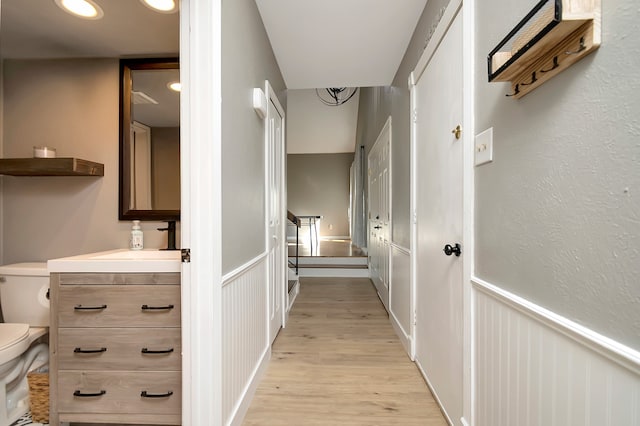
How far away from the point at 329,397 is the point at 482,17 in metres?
2.05

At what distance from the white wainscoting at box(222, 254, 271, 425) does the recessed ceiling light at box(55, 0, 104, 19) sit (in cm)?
164

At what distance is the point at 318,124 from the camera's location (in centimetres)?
777

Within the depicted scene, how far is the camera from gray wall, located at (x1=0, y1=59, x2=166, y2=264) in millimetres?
2041

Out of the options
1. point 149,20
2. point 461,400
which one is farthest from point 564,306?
point 149,20

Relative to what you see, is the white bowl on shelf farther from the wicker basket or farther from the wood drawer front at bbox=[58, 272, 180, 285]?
the wicker basket

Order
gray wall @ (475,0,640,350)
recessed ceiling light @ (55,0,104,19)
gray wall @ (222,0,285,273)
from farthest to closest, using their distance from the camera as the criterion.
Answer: recessed ceiling light @ (55,0,104,19) < gray wall @ (222,0,285,273) < gray wall @ (475,0,640,350)

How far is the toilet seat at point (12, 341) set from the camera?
1.38 meters

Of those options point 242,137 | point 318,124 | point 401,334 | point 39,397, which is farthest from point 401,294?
point 318,124

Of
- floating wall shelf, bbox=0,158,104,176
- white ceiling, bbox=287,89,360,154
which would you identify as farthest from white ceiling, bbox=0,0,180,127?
white ceiling, bbox=287,89,360,154

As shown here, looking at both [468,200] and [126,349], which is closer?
[468,200]

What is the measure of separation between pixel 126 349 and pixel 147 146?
129 cm

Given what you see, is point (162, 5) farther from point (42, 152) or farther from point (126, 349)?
point (126, 349)

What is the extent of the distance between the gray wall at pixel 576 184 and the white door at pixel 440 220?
0.32m

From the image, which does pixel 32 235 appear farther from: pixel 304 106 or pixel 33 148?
pixel 304 106
